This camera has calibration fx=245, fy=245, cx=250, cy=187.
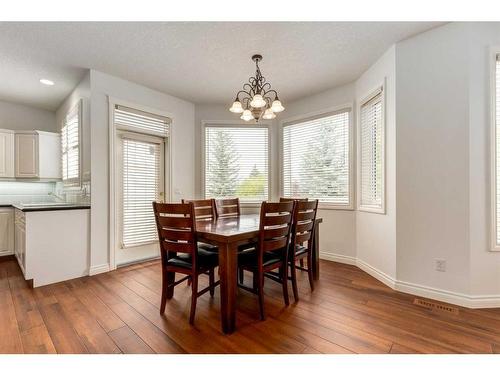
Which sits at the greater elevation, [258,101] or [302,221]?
[258,101]

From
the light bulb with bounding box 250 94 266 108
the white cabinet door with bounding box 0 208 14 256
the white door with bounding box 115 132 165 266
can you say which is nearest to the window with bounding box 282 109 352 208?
the light bulb with bounding box 250 94 266 108

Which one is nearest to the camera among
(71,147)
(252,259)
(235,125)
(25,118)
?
(252,259)

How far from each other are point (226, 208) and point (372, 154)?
205 centimetres

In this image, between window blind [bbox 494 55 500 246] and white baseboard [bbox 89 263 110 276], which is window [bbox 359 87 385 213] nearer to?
window blind [bbox 494 55 500 246]

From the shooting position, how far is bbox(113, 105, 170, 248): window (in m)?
3.56

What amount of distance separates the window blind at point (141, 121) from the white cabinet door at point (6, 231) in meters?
2.38

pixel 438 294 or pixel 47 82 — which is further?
pixel 47 82

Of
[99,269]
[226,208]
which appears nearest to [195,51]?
[226,208]

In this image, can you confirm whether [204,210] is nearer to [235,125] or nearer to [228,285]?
[228,285]

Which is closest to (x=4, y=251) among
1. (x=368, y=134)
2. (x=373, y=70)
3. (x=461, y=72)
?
(x=368, y=134)

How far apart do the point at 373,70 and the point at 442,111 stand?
3.49ft

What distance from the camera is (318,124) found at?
397 cm

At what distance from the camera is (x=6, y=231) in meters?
3.86

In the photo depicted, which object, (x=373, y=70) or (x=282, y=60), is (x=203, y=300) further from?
(x=373, y=70)
